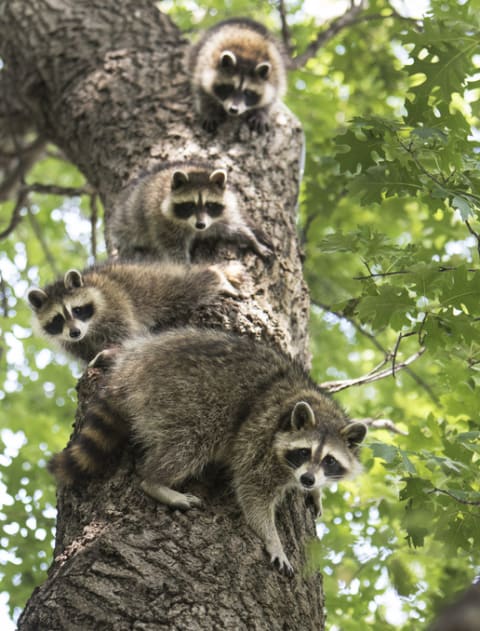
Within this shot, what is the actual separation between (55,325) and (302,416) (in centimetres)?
186

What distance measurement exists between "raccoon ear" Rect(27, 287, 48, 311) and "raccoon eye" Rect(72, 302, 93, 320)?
0.30 meters

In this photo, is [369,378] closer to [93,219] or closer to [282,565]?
[282,565]

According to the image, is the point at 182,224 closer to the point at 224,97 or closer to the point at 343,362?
the point at 224,97

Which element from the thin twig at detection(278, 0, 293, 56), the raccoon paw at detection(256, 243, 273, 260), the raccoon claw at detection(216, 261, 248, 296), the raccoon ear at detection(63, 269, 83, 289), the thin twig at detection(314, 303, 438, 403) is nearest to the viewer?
the raccoon claw at detection(216, 261, 248, 296)

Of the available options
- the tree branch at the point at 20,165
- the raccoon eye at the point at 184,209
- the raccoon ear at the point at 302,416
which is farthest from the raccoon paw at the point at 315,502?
the tree branch at the point at 20,165

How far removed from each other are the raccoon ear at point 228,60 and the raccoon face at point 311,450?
364cm

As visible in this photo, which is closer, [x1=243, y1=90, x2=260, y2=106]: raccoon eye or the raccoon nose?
the raccoon nose

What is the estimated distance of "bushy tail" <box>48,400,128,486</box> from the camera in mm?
2674

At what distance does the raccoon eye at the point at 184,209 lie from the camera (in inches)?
176

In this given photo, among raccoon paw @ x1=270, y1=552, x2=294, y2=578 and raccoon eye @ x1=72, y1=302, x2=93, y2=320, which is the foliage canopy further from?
raccoon eye @ x1=72, y1=302, x2=93, y2=320

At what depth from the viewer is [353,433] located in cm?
318

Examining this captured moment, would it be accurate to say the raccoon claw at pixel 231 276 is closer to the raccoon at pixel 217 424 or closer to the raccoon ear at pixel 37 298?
the raccoon at pixel 217 424

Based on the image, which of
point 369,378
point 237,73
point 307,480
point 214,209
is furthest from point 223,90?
point 307,480

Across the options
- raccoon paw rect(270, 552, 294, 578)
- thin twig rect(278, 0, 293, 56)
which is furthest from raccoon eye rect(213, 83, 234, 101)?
raccoon paw rect(270, 552, 294, 578)
